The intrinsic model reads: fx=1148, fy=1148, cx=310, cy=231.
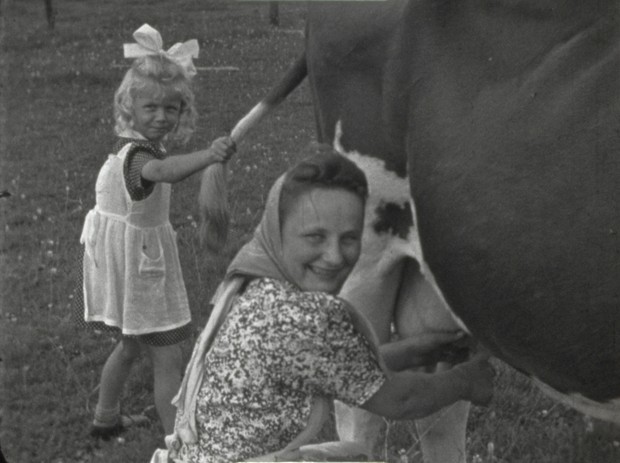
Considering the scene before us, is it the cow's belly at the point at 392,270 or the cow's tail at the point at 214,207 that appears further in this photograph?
the cow's belly at the point at 392,270

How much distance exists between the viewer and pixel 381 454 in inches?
138

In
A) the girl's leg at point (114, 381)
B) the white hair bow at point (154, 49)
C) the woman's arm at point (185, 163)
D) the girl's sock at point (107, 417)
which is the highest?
the white hair bow at point (154, 49)

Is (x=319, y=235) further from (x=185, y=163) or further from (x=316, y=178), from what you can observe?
(x=185, y=163)

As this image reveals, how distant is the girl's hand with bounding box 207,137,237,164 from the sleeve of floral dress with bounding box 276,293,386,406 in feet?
3.18

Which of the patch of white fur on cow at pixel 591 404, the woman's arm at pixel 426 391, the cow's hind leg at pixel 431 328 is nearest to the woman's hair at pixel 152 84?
the cow's hind leg at pixel 431 328

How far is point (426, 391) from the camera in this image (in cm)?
215

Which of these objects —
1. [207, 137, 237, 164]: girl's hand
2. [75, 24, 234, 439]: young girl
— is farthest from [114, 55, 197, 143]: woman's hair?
[207, 137, 237, 164]: girl's hand

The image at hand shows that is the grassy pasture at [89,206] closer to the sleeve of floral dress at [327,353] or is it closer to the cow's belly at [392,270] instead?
the cow's belly at [392,270]

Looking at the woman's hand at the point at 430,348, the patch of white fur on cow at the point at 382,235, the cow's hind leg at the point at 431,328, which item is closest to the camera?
the woman's hand at the point at 430,348

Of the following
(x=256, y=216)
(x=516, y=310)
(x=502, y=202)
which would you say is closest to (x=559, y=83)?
(x=502, y=202)

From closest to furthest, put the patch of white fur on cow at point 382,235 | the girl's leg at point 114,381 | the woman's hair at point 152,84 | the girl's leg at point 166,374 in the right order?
the patch of white fur on cow at point 382,235 < the woman's hair at point 152,84 < the girl's leg at point 166,374 < the girl's leg at point 114,381

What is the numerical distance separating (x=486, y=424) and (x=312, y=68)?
140 centimetres

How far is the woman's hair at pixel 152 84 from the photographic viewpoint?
11.3 feet

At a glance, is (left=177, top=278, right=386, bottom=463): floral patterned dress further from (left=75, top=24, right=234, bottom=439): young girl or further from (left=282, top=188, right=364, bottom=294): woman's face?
(left=75, top=24, right=234, bottom=439): young girl
